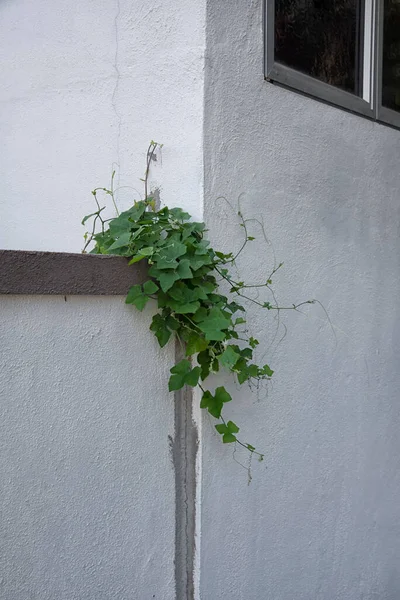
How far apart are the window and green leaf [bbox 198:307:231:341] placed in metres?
1.01

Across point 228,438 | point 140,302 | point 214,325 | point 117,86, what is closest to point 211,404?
point 228,438

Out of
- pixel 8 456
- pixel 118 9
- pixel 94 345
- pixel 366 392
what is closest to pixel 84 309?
pixel 94 345

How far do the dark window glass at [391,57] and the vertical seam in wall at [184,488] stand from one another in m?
1.90

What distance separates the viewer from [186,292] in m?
2.33

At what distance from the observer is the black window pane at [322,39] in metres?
2.94

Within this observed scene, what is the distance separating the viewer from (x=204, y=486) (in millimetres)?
2539

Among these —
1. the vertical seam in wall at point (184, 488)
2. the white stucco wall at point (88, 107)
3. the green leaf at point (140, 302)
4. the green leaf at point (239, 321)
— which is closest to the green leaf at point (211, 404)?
the vertical seam in wall at point (184, 488)

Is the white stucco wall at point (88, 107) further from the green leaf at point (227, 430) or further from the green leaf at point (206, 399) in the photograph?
the green leaf at point (227, 430)

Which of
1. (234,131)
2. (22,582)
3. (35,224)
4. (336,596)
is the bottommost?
(336,596)

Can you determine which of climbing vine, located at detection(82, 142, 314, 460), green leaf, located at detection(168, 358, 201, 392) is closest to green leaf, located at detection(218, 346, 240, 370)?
climbing vine, located at detection(82, 142, 314, 460)

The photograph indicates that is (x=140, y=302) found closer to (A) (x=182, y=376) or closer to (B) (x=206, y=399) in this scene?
(A) (x=182, y=376)

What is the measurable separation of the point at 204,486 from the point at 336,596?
3.82 ft

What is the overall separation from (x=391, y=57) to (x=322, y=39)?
65 centimetres

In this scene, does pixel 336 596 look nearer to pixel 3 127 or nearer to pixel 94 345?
pixel 94 345
